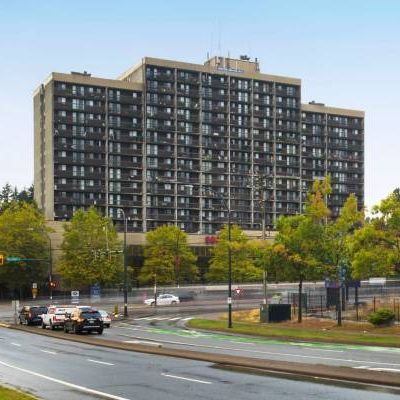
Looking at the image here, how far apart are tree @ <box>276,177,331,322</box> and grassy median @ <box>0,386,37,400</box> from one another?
35.8 meters

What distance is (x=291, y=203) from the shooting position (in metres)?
172

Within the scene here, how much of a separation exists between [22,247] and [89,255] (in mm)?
10165

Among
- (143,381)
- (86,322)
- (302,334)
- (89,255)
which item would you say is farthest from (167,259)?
(143,381)

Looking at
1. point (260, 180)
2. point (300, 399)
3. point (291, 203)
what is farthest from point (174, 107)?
point (300, 399)

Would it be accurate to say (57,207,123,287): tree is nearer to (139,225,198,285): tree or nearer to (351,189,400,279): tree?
(139,225,198,285): tree

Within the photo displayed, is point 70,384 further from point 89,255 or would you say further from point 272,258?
point 89,255

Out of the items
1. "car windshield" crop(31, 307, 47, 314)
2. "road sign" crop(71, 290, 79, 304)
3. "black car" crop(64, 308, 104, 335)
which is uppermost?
"black car" crop(64, 308, 104, 335)

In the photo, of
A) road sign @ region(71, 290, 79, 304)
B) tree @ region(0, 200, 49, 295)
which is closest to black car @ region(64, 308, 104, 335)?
road sign @ region(71, 290, 79, 304)

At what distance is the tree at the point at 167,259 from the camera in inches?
4611

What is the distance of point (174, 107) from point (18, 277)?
63.0 m

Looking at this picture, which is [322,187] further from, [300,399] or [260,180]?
[300,399]

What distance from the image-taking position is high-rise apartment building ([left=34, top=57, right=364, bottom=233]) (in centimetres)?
14962

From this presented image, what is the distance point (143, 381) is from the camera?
2125cm

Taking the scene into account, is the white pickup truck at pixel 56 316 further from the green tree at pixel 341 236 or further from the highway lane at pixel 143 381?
the highway lane at pixel 143 381
